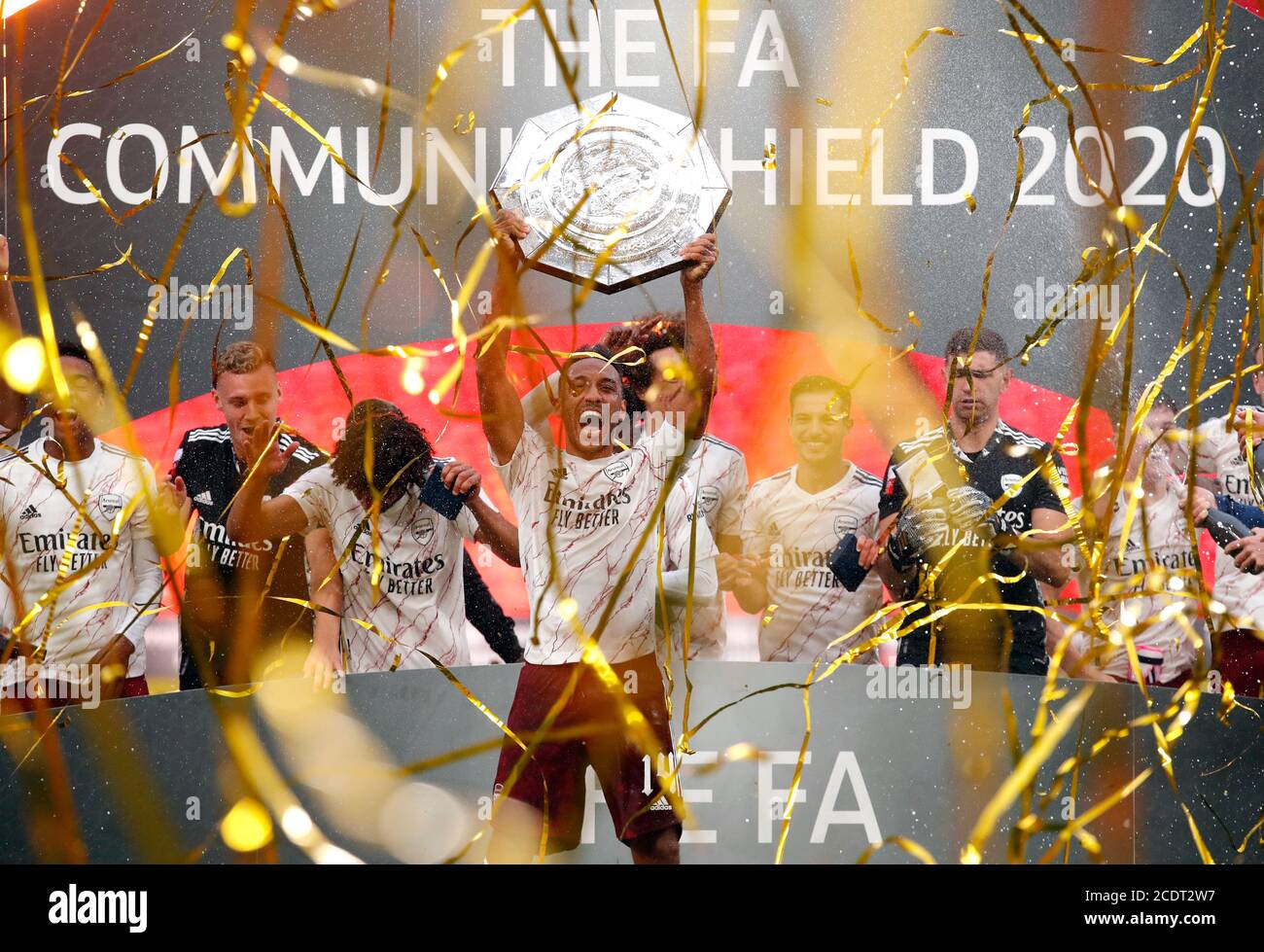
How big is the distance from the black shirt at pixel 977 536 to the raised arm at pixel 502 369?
2.10ft

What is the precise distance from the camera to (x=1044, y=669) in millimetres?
1749

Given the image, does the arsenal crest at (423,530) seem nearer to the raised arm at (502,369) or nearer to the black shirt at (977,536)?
the raised arm at (502,369)

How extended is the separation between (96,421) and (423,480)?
584mm

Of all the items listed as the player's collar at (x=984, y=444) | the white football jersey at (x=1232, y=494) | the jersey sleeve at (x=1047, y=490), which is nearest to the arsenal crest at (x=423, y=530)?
the player's collar at (x=984, y=444)

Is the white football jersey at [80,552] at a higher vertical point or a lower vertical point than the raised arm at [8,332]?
lower

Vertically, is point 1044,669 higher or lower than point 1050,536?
lower

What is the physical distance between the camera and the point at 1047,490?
1.74 m

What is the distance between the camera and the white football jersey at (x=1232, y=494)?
5.76ft

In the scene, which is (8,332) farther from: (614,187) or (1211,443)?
(1211,443)

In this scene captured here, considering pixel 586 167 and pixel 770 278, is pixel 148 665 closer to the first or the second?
pixel 586 167

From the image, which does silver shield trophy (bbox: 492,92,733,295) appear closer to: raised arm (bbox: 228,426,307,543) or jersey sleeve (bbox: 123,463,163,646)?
raised arm (bbox: 228,426,307,543)

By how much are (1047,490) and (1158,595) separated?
0.85ft
